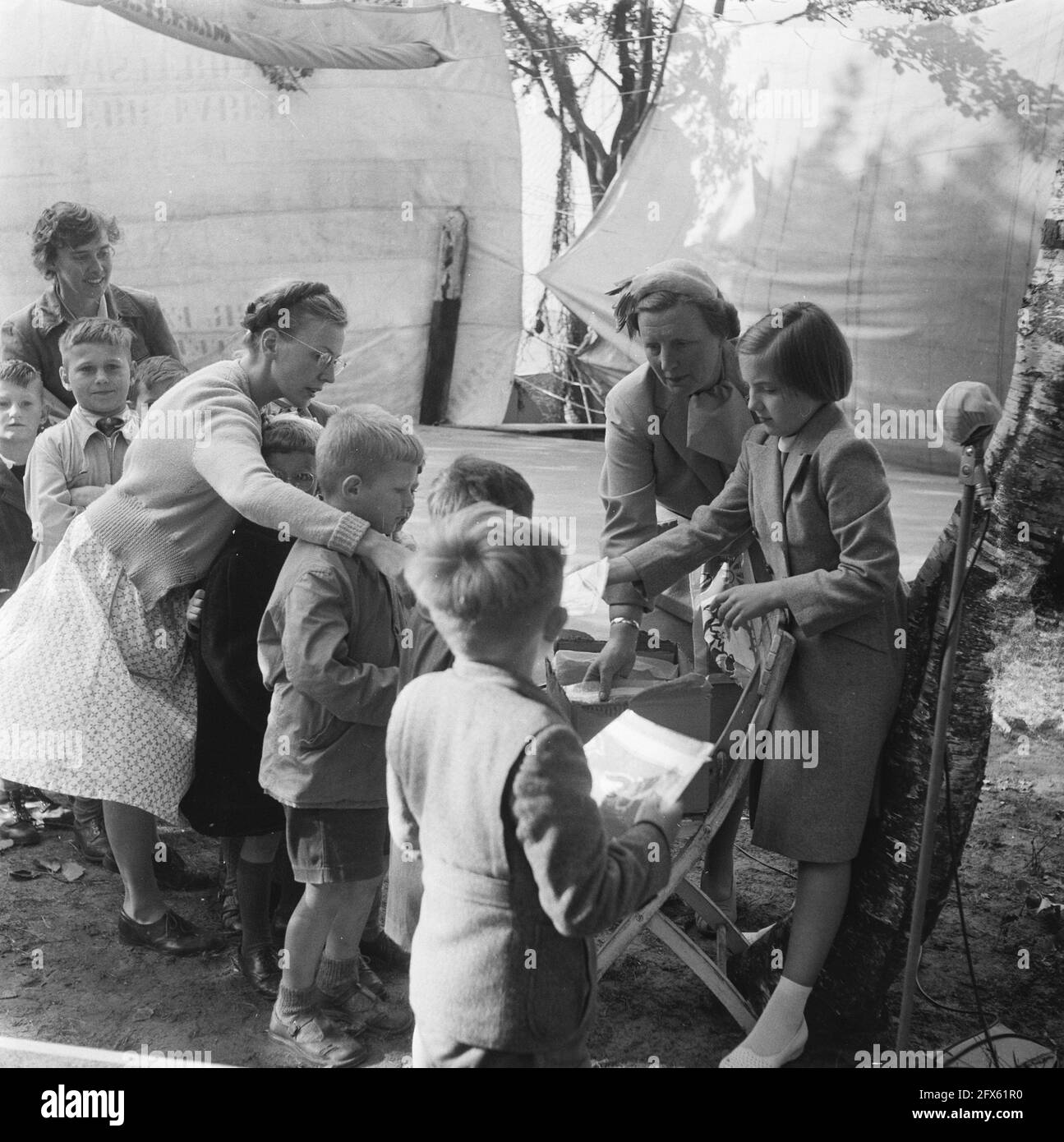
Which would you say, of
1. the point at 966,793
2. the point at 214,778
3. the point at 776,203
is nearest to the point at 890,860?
the point at 966,793

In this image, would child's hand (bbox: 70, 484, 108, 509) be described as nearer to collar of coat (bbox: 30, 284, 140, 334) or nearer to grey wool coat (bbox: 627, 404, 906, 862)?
collar of coat (bbox: 30, 284, 140, 334)

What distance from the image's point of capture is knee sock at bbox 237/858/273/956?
347cm

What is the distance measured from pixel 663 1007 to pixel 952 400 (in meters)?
1.72

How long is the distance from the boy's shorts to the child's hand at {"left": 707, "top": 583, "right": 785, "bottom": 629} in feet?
3.00

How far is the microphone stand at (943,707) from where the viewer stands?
274cm

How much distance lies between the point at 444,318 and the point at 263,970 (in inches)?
400

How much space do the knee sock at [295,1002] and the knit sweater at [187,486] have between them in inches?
42.3

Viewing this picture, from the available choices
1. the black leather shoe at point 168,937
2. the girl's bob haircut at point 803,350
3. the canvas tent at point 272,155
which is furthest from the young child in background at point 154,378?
the canvas tent at point 272,155

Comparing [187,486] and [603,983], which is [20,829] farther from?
[603,983]

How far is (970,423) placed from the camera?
8.90 feet

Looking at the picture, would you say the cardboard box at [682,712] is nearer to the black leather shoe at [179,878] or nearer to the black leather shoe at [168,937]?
the black leather shoe at [168,937]
